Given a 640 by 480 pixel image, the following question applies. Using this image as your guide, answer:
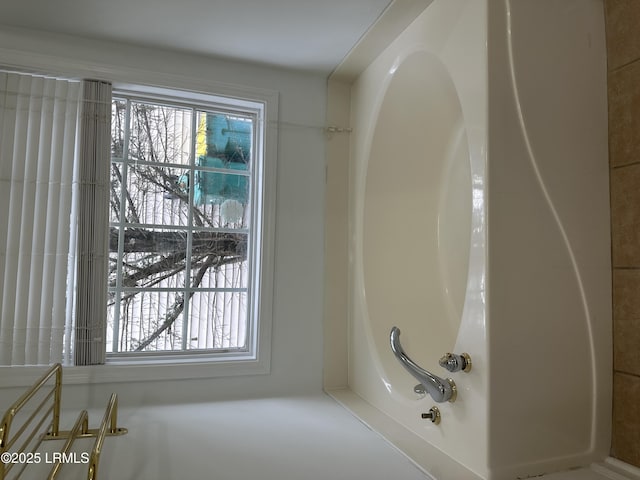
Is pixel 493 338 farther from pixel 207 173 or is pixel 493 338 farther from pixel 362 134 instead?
pixel 207 173

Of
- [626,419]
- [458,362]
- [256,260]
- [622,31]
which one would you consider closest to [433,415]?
[458,362]

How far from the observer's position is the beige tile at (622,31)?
116 cm

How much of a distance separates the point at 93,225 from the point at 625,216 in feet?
5.91

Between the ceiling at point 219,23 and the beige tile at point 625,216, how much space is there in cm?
92

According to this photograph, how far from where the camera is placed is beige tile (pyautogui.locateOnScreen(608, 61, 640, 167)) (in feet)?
3.77

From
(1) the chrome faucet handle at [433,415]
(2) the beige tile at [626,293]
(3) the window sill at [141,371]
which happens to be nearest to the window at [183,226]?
(3) the window sill at [141,371]

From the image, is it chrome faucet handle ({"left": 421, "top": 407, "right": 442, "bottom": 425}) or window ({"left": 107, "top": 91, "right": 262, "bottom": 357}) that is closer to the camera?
chrome faucet handle ({"left": 421, "top": 407, "right": 442, "bottom": 425})

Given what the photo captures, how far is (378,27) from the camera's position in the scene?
1.56 m

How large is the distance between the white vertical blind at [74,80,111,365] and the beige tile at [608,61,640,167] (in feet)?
5.77

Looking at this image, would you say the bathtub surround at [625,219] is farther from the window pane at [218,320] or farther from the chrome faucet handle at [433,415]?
the window pane at [218,320]

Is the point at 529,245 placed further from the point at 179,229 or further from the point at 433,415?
the point at 179,229

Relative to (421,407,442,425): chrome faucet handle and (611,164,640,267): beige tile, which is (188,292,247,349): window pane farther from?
(611,164,640,267): beige tile

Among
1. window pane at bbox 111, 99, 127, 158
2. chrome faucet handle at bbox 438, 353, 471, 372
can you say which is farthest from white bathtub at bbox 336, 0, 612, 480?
window pane at bbox 111, 99, 127, 158

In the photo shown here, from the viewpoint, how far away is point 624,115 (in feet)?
3.87
